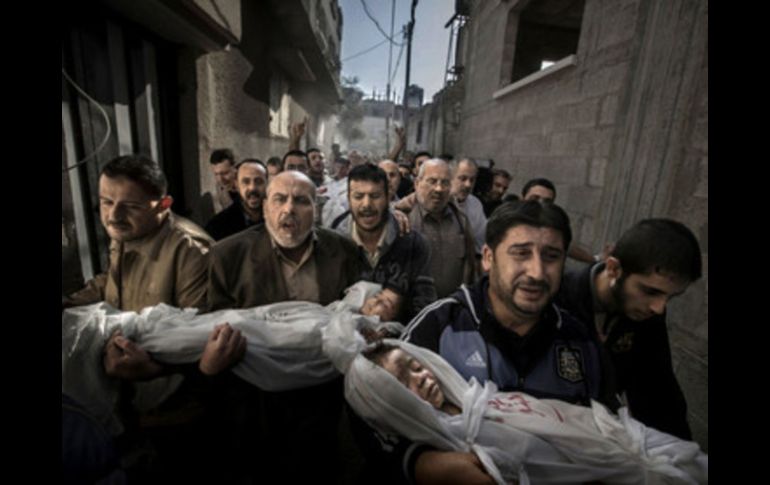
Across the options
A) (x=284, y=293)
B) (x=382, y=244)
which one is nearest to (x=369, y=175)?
(x=382, y=244)

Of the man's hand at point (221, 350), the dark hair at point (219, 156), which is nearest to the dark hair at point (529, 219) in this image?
the man's hand at point (221, 350)

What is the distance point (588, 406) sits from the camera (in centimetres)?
146

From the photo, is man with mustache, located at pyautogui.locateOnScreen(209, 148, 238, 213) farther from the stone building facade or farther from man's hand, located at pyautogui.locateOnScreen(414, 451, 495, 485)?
man's hand, located at pyautogui.locateOnScreen(414, 451, 495, 485)

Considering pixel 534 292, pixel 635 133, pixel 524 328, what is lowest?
pixel 524 328

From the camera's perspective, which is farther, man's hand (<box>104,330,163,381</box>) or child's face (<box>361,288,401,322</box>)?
child's face (<box>361,288,401,322</box>)

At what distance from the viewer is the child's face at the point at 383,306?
1.91 meters

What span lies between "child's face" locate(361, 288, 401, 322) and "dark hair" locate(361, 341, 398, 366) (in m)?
0.37

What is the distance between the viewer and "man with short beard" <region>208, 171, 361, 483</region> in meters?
1.84

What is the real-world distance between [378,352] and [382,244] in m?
1.23

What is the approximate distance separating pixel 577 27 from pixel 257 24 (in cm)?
757

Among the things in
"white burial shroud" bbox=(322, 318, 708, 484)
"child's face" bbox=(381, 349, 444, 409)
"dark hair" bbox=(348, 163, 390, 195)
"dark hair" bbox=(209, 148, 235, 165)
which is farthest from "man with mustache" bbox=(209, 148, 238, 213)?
"white burial shroud" bbox=(322, 318, 708, 484)

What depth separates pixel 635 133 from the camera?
3453 millimetres

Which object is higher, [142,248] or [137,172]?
[137,172]

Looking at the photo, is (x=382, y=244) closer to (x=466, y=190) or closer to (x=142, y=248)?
(x=142, y=248)
